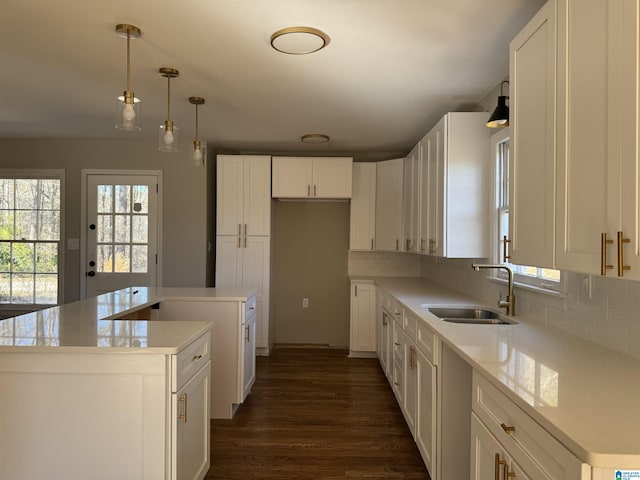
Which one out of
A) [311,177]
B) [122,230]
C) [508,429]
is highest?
[311,177]

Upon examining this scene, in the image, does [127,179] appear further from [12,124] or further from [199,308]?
[199,308]

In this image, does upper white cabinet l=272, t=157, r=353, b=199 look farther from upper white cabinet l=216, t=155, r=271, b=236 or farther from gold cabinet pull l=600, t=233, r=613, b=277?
gold cabinet pull l=600, t=233, r=613, b=277

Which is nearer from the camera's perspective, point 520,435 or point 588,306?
point 520,435

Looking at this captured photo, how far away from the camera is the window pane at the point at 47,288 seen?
493 cm

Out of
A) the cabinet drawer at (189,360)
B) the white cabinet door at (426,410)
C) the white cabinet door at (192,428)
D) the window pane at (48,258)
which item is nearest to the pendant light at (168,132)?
the cabinet drawer at (189,360)

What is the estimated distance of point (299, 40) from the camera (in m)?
2.30

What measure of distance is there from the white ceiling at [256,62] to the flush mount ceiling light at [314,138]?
18 centimetres

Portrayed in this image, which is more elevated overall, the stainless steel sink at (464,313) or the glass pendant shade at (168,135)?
the glass pendant shade at (168,135)

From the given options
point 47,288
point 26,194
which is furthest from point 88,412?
point 26,194

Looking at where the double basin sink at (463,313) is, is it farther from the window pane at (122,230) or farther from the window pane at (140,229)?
the window pane at (122,230)

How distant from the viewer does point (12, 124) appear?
426 centimetres

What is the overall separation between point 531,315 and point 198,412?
1.84 m

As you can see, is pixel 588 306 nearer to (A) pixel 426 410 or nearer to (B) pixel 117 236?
(A) pixel 426 410

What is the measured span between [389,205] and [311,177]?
0.92m
